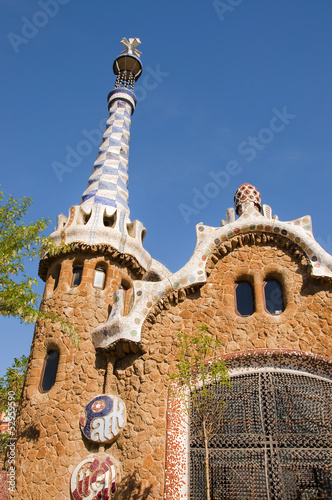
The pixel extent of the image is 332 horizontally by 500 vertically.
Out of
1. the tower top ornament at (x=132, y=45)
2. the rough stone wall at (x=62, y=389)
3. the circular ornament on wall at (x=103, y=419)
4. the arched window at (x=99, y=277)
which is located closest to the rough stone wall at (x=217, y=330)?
the circular ornament on wall at (x=103, y=419)

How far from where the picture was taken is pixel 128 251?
928 centimetres

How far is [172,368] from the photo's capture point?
6824mm

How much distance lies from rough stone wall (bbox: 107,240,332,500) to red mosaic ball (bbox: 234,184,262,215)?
4.54 feet

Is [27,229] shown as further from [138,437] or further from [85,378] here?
[138,437]

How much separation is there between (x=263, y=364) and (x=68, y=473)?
3349 mm

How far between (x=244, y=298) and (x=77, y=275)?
11.2ft

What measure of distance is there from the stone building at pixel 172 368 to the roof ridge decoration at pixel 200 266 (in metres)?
0.02

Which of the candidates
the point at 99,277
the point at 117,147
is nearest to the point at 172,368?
the point at 99,277

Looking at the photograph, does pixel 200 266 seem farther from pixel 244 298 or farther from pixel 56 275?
pixel 56 275

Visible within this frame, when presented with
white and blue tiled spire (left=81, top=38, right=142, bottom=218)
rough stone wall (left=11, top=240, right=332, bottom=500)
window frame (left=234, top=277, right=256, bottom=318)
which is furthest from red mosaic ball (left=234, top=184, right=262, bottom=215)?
white and blue tiled spire (left=81, top=38, right=142, bottom=218)

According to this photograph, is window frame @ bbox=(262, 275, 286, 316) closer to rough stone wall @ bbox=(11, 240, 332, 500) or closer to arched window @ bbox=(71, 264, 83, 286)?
rough stone wall @ bbox=(11, 240, 332, 500)

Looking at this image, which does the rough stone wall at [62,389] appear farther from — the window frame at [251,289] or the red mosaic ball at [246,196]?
the red mosaic ball at [246,196]

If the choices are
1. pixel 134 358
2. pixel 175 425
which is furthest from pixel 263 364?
pixel 134 358

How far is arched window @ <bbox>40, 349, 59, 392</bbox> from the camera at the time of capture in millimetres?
A: 7773
